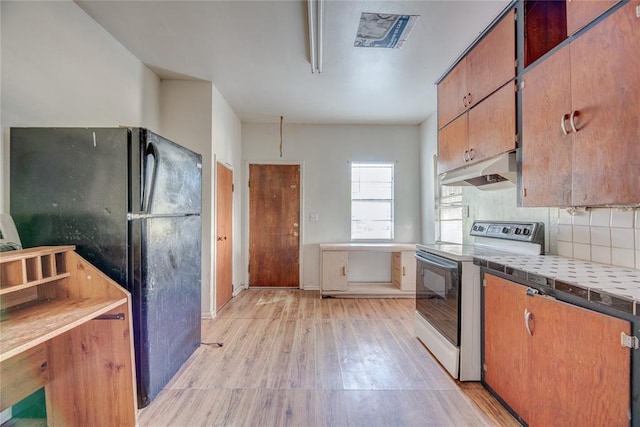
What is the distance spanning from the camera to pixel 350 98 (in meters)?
3.66

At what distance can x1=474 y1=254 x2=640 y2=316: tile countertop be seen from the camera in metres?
1.04

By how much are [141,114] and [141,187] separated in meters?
1.60

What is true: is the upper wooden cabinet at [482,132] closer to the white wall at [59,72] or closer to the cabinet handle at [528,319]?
the cabinet handle at [528,319]

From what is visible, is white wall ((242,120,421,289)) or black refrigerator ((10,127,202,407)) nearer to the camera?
black refrigerator ((10,127,202,407))

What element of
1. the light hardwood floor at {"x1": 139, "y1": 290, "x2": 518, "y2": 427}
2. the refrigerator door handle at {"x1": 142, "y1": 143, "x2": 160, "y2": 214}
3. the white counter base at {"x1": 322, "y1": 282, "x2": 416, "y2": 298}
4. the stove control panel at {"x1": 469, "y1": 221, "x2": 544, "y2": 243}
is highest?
the refrigerator door handle at {"x1": 142, "y1": 143, "x2": 160, "y2": 214}

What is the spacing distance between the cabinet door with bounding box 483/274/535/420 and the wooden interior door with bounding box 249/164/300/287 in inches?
124

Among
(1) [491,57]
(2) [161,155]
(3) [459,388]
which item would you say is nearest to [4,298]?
(2) [161,155]

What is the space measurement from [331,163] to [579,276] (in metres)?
3.68

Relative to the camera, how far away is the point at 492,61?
6.67 feet

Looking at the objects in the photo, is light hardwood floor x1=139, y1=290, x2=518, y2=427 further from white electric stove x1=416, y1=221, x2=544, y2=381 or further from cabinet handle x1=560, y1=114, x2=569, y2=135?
cabinet handle x1=560, y1=114, x2=569, y2=135

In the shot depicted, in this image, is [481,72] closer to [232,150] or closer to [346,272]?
[346,272]

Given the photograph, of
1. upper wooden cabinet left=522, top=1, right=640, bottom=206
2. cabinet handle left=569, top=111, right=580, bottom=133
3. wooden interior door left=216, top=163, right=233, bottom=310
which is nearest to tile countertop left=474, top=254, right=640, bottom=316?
upper wooden cabinet left=522, top=1, right=640, bottom=206

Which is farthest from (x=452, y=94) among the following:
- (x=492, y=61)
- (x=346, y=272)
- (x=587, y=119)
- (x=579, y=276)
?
(x=346, y=272)

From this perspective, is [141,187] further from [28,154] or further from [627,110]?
[627,110]
